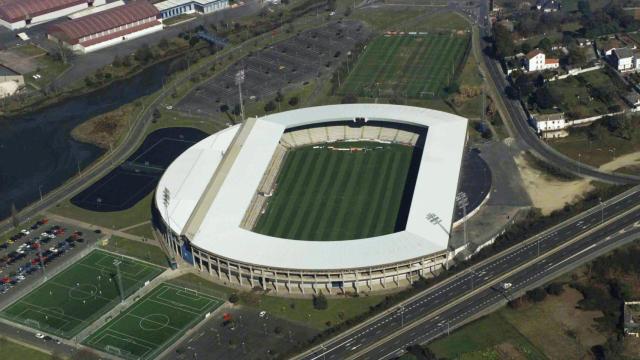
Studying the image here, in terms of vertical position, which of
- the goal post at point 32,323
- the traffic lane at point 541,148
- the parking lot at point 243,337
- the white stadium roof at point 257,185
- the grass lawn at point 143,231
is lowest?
the traffic lane at point 541,148

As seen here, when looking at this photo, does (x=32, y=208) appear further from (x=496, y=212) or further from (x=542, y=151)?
(x=542, y=151)

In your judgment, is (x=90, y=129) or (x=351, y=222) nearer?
(x=351, y=222)

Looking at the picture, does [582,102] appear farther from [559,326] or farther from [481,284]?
[559,326]

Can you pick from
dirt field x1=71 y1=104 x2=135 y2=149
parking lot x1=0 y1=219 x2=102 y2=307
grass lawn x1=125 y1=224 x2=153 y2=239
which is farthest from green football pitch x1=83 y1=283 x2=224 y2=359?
dirt field x1=71 y1=104 x2=135 y2=149

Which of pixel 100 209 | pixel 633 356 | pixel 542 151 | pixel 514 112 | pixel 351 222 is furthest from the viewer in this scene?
pixel 514 112

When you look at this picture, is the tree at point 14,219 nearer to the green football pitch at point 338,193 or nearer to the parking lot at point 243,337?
the green football pitch at point 338,193

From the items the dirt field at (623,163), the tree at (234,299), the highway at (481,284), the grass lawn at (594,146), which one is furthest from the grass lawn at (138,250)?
the dirt field at (623,163)

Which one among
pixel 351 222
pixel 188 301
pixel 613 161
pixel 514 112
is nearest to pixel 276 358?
pixel 188 301
